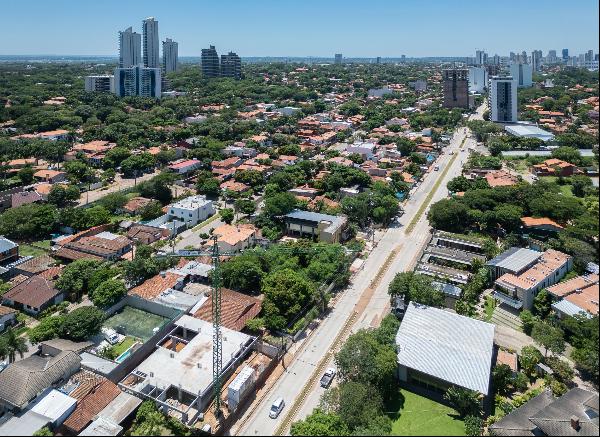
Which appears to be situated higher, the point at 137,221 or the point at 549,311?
the point at 137,221

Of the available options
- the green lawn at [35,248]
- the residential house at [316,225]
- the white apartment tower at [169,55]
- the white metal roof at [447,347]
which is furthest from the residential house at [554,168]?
the white apartment tower at [169,55]

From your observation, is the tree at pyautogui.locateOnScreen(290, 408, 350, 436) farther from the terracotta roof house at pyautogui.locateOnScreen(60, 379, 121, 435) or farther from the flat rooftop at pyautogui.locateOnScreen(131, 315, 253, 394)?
the terracotta roof house at pyautogui.locateOnScreen(60, 379, 121, 435)

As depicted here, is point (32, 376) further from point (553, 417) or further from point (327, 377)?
point (553, 417)

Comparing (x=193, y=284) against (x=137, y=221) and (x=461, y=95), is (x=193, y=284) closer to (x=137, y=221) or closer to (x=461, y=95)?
(x=137, y=221)

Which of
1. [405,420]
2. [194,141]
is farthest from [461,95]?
[405,420]

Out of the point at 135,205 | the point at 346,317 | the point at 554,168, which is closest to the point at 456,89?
the point at 554,168

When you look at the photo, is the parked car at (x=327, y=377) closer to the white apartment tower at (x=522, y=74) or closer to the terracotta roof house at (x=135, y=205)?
the terracotta roof house at (x=135, y=205)
